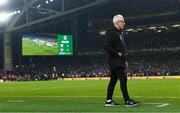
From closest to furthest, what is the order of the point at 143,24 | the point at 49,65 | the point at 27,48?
the point at 27,48 → the point at 143,24 → the point at 49,65

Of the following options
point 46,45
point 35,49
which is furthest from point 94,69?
point 35,49

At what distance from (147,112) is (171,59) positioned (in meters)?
64.7

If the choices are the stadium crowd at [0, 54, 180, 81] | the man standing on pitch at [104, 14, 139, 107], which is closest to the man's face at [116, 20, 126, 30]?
the man standing on pitch at [104, 14, 139, 107]

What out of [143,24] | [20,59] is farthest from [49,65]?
[143,24]

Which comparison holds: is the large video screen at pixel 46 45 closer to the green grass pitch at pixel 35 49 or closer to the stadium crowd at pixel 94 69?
the green grass pitch at pixel 35 49

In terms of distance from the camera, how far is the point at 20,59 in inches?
3388

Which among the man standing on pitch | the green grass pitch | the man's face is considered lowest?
the man standing on pitch

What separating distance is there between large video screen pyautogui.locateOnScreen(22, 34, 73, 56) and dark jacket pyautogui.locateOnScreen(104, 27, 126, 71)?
52769mm

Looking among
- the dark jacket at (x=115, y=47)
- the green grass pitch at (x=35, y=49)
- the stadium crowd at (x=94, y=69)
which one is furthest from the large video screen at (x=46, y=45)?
the dark jacket at (x=115, y=47)

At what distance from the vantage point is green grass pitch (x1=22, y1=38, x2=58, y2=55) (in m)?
63.4

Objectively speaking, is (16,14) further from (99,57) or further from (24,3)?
(99,57)

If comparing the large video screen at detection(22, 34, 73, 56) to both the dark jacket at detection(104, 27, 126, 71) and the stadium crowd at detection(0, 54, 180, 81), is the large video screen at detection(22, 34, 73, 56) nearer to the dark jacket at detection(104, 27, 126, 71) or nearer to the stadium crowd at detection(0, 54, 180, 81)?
the stadium crowd at detection(0, 54, 180, 81)

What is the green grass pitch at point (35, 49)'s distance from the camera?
6344cm

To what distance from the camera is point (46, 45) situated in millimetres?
64250
